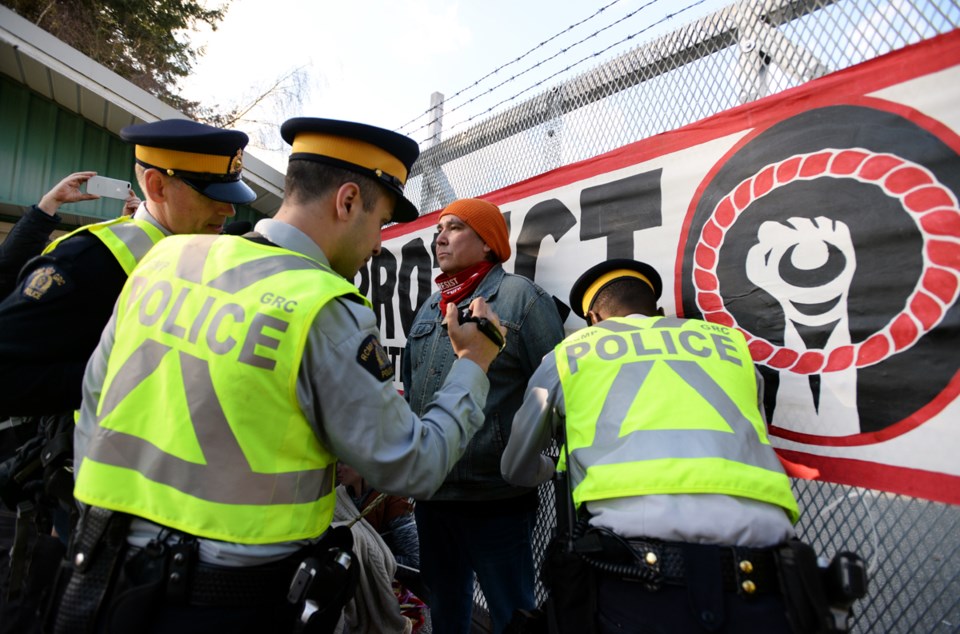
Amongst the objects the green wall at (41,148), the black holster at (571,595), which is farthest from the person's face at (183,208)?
the green wall at (41,148)

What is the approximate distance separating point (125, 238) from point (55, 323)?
0.33 m

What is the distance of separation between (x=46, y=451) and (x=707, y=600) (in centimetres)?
187

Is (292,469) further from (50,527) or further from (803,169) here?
(803,169)

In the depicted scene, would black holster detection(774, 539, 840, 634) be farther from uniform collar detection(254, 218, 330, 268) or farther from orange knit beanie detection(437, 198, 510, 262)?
orange knit beanie detection(437, 198, 510, 262)

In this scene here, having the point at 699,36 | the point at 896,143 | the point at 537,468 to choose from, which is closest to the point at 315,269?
the point at 537,468

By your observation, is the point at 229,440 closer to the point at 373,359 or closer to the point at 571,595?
the point at 373,359

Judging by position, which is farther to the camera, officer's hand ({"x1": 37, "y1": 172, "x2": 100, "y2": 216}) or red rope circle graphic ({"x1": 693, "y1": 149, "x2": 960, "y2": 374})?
officer's hand ({"x1": 37, "y1": 172, "x2": 100, "y2": 216})

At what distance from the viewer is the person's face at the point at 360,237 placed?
1.49 meters

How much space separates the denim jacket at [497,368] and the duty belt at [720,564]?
0.88 metres

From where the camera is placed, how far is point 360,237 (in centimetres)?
151

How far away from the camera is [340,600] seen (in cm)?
127

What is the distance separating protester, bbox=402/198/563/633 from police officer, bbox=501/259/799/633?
1.63 feet

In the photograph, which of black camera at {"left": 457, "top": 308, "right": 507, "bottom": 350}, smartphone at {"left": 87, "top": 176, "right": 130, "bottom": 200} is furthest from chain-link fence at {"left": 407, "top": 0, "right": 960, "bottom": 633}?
smartphone at {"left": 87, "top": 176, "right": 130, "bottom": 200}

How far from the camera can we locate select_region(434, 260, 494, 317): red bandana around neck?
2.44 meters
